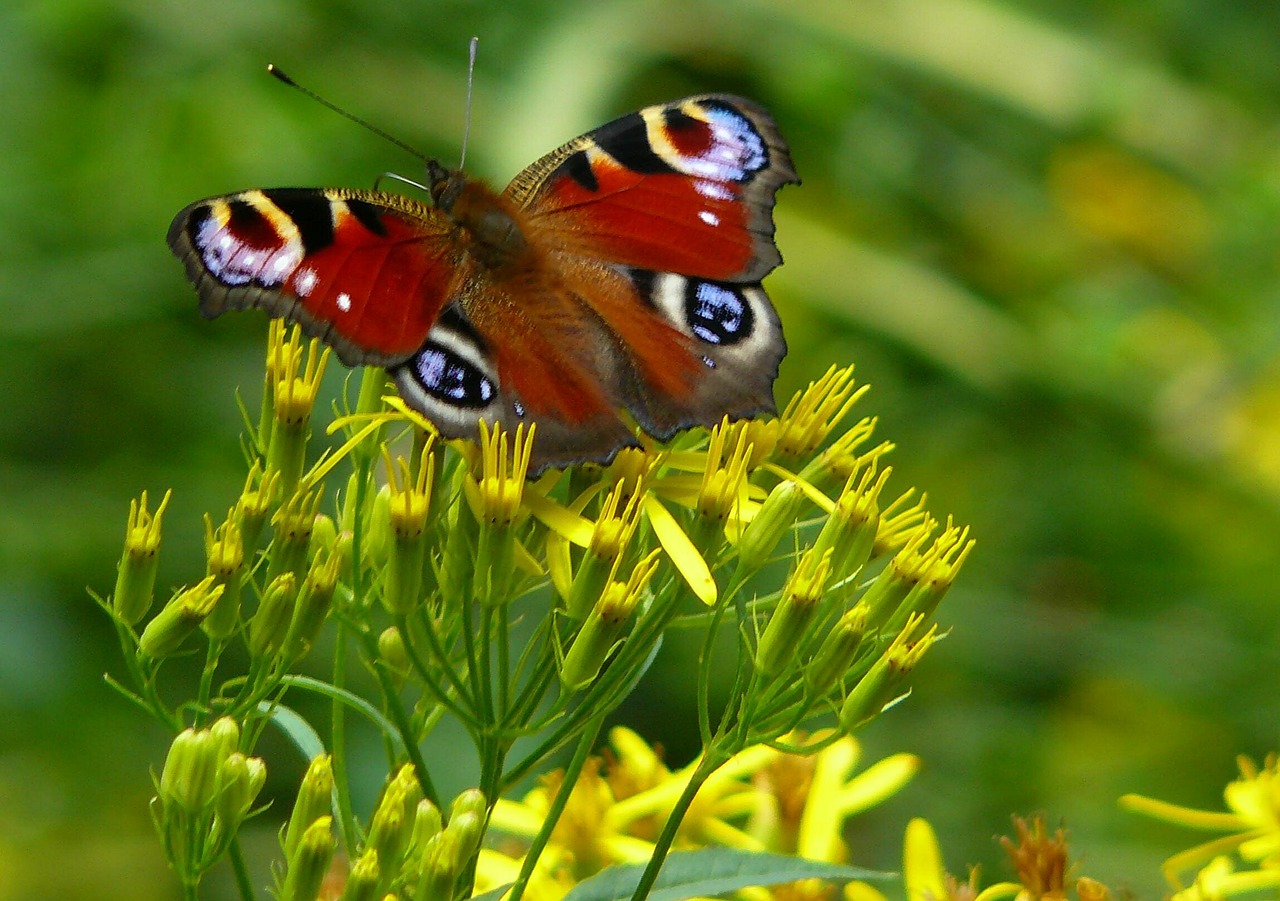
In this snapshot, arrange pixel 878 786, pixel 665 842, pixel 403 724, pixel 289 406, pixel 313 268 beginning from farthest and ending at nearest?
pixel 878 786 → pixel 313 268 → pixel 289 406 → pixel 403 724 → pixel 665 842

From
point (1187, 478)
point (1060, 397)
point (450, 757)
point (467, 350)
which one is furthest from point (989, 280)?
point (467, 350)

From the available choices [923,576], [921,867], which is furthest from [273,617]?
[921,867]

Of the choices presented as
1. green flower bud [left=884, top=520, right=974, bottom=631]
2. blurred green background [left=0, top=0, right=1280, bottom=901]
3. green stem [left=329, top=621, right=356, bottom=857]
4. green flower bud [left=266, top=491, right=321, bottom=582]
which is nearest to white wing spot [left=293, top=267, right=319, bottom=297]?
green flower bud [left=266, top=491, right=321, bottom=582]

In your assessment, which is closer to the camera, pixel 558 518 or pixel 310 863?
pixel 310 863

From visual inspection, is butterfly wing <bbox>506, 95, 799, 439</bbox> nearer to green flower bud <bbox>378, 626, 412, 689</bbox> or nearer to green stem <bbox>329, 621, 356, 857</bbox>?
green flower bud <bbox>378, 626, 412, 689</bbox>

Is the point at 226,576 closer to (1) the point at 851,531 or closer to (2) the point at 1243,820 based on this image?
(1) the point at 851,531

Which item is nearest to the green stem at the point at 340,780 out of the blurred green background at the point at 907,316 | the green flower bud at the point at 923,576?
the green flower bud at the point at 923,576
